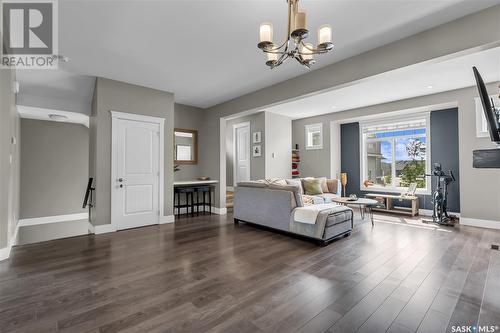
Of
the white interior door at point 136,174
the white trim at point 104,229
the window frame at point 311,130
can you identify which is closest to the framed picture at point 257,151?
the window frame at point 311,130

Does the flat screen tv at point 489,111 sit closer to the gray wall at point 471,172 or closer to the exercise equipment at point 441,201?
the gray wall at point 471,172

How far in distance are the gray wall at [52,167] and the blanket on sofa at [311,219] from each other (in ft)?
20.6

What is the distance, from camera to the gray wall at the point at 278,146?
696 cm

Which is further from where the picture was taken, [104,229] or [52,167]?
[52,167]

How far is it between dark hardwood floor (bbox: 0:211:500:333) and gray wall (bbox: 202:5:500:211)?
2.47 meters

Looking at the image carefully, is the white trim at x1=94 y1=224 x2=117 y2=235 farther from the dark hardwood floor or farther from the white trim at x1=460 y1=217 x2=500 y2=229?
the white trim at x1=460 y1=217 x2=500 y2=229

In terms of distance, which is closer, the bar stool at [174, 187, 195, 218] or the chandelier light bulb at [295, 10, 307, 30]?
the chandelier light bulb at [295, 10, 307, 30]

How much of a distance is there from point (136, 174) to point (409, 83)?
227 inches

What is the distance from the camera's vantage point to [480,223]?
15.4ft

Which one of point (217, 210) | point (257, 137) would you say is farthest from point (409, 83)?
point (217, 210)

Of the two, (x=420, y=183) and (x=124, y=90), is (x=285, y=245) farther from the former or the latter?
(x=420, y=183)

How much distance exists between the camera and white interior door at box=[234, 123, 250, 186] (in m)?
7.40

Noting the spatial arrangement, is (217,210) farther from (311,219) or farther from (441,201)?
(441,201)

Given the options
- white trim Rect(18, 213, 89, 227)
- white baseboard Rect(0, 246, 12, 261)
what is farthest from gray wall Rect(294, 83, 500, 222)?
white trim Rect(18, 213, 89, 227)
